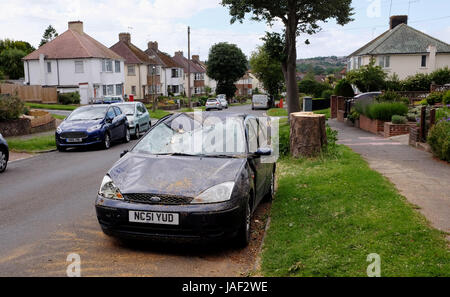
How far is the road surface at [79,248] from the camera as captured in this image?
15.9 ft

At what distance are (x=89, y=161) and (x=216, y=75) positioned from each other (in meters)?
74.4

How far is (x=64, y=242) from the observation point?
568 centimetres

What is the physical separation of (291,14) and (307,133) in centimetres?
1664

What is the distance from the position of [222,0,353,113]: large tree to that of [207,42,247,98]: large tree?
58.2m

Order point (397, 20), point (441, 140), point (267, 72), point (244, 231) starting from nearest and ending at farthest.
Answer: point (244, 231) → point (441, 140) → point (397, 20) → point (267, 72)

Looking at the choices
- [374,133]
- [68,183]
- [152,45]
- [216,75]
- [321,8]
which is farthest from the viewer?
[216,75]

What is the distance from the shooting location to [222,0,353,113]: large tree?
2567cm

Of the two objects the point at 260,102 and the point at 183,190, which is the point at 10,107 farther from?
the point at 260,102

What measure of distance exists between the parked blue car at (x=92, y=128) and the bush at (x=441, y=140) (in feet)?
35.6

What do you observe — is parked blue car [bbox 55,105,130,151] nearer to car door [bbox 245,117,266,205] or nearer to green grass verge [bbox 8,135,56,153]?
green grass verge [bbox 8,135,56,153]

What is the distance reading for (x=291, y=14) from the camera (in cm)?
2597

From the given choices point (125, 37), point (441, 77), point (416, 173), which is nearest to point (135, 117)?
point (416, 173)
